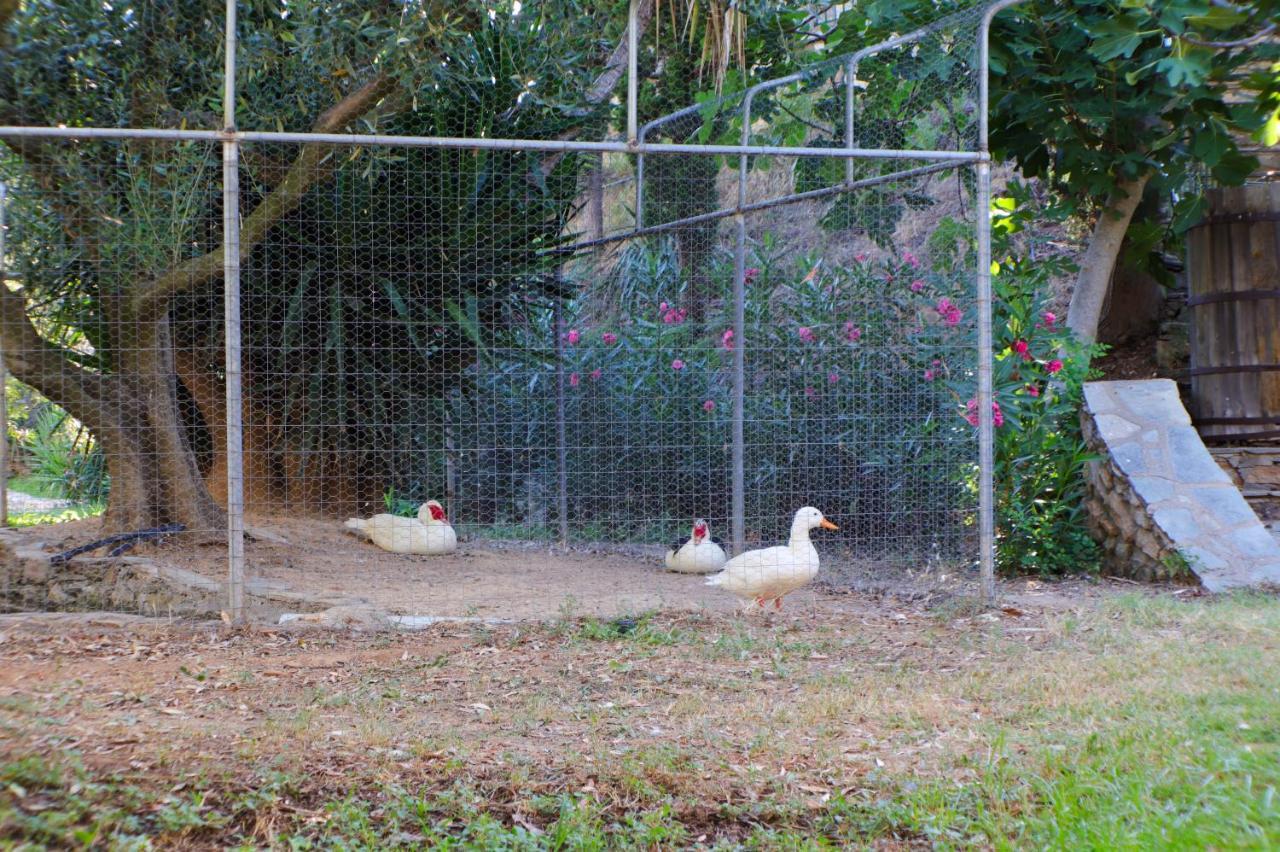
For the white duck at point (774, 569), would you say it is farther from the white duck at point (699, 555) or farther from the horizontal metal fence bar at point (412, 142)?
the horizontal metal fence bar at point (412, 142)

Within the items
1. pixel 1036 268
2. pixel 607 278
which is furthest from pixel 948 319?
pixel 607 278

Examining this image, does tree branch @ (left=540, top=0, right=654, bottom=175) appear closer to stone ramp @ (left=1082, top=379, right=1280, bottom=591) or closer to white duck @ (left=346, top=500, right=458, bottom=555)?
white duck @ (left=346, top=500, right=458, bottom=555)

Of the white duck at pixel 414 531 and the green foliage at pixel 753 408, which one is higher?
the green foliage at pixel 753 408

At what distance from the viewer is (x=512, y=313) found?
28.4 ft

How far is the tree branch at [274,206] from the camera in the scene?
6453 millimetres

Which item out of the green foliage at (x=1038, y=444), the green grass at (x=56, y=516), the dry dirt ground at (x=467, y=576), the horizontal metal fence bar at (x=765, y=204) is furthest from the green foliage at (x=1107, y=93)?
the green grass at (x=56, y=516)

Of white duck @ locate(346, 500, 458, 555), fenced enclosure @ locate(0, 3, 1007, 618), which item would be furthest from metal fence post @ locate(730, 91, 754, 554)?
white duck @ locate(346, 500, 458, 555)

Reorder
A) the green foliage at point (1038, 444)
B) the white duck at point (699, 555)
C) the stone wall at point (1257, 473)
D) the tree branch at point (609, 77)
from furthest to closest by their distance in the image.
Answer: the tree branch at point (609, 77) < the stone wall at point (1257, 473) < the green foliage at point (1038, 444) < the white duck at point (699, 555)

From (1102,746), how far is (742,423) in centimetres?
396

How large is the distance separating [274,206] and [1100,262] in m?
6.09

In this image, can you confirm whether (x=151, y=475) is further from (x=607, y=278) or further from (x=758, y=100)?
(x=758, y=100)

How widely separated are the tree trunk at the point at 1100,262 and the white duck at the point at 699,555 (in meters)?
3.45

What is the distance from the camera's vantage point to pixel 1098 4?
7.57m

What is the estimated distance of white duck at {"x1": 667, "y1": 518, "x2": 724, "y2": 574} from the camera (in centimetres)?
742
